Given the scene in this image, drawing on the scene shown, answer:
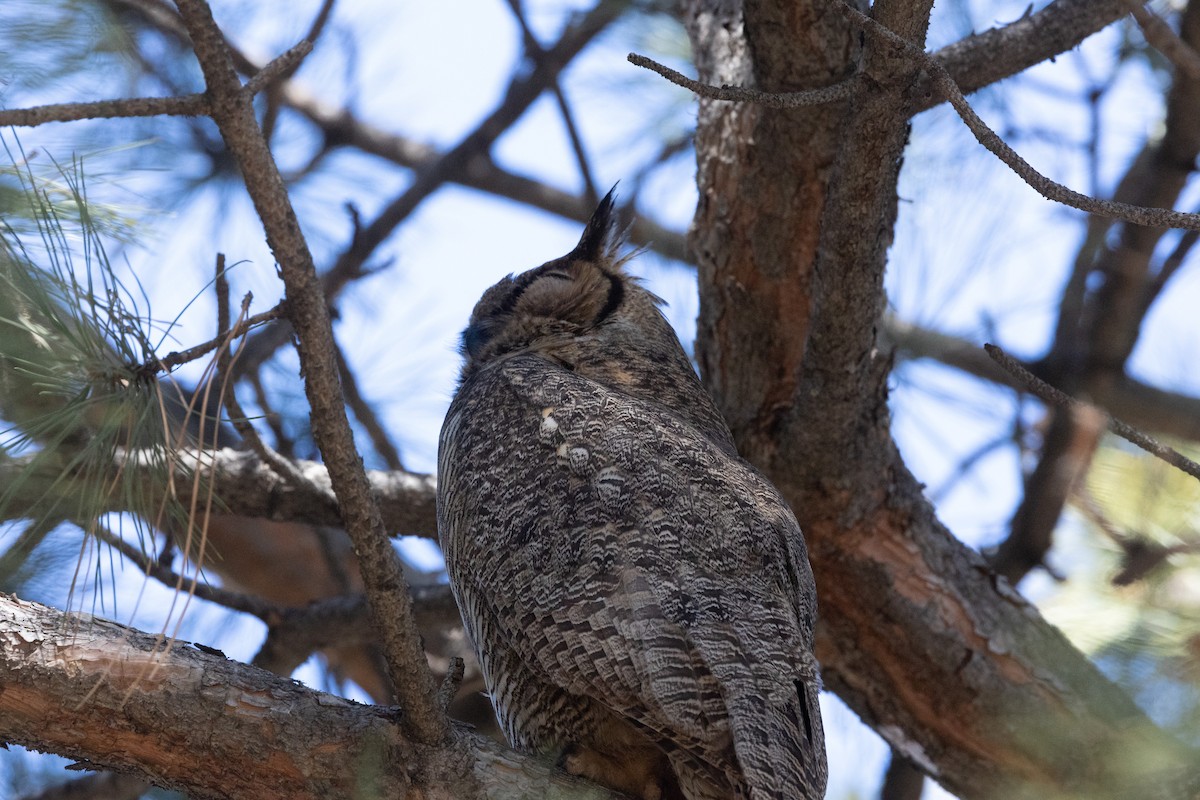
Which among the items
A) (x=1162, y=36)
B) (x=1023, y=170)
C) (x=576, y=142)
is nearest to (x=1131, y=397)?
(x=1162, y=36)

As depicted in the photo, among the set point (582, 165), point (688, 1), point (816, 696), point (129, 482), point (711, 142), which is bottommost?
point (129, 482)

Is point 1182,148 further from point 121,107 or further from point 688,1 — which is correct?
point 121,107

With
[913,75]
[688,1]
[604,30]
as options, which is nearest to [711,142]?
[688,1]

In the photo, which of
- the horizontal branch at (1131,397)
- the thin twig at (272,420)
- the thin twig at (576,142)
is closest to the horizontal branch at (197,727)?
the thin twig at (272,420)

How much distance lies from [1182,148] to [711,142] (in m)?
1.93

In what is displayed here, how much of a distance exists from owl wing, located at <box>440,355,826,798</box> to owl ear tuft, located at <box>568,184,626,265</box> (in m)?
0.83

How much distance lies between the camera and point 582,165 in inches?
170

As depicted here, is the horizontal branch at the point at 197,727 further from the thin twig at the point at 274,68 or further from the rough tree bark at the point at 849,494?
the rough tree bark at the point at 849,494

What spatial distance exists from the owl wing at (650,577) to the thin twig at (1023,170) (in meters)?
0.89

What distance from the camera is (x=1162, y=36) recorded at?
127 inches

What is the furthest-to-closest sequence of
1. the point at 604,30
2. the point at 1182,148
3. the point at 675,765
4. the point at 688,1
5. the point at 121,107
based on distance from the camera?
the point at 604,30 < the point at 1182,148 < the point at 688,1 < the point at 675,765 < the point at 121,107

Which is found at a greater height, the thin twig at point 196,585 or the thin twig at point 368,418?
the thin twig at point 368,418

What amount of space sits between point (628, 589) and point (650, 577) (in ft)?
0.17

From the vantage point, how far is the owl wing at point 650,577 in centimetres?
Result: 211
